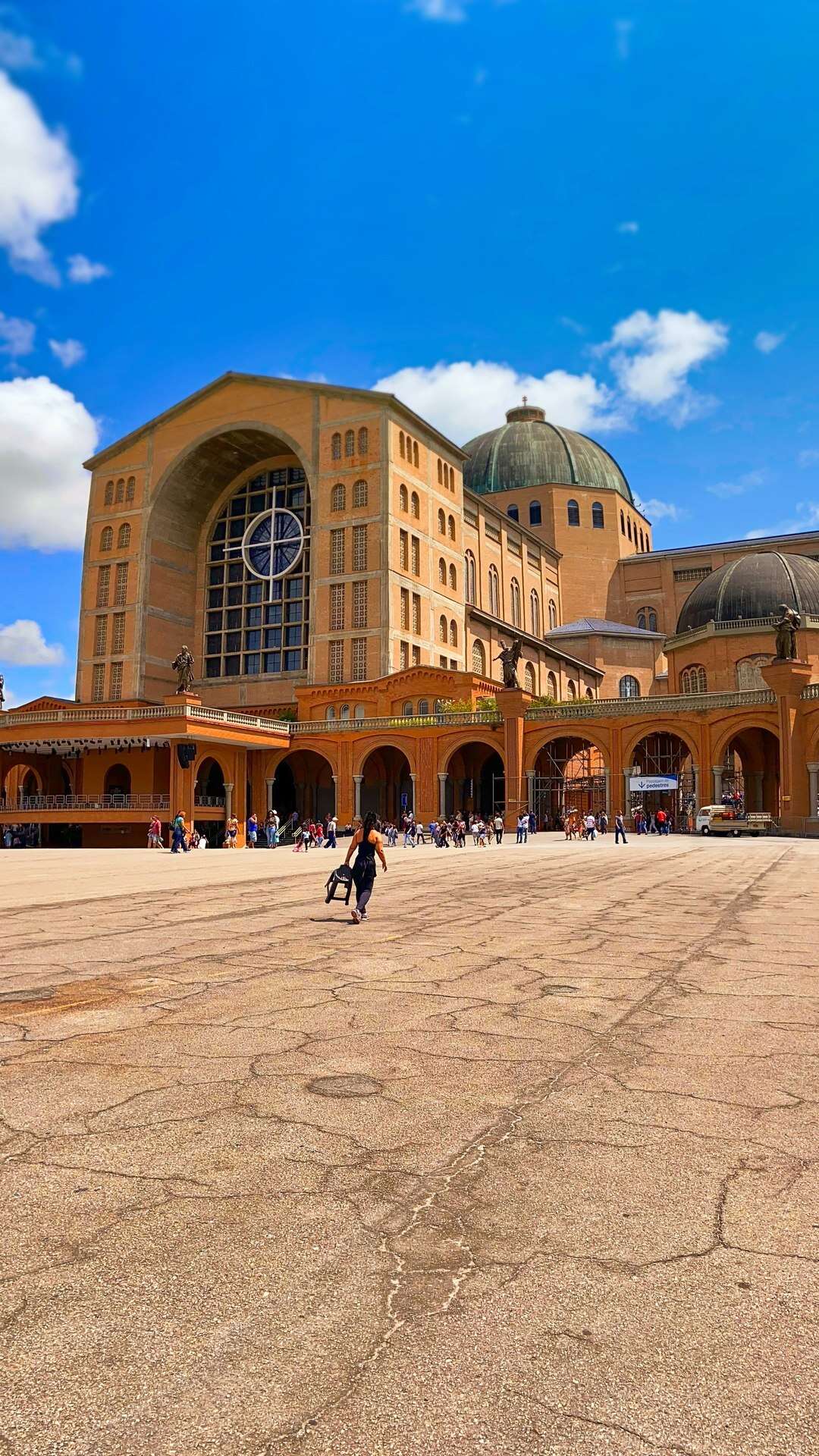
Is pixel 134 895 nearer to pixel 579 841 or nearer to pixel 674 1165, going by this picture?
pixel 674 1165

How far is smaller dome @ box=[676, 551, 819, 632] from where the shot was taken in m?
49.3

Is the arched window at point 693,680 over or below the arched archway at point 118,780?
over

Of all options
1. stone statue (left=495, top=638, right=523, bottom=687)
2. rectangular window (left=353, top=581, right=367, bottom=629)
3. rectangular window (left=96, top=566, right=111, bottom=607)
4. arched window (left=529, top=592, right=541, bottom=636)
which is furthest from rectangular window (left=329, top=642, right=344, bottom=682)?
arched window (left=529, top=592, right=541, bottom=636)

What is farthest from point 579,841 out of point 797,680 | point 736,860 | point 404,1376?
point 404,1376

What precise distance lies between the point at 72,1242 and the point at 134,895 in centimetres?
1164

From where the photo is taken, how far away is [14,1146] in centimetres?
370

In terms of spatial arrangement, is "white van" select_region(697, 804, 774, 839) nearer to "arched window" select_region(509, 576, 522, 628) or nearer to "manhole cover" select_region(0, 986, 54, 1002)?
"arched window" select_region(509, 576, 522, 628)

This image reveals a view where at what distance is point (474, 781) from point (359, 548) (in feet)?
46.8

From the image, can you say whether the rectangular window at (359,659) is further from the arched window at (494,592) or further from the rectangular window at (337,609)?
the arched window at (494,592)

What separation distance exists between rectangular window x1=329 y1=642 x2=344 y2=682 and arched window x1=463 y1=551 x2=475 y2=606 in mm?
12338

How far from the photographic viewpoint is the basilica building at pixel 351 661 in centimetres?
4378

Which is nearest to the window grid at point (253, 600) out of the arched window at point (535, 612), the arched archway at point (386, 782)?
the arched archway at point (386, 782)

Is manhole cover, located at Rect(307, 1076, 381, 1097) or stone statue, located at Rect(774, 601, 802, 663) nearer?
manhole cover, located at Rect(307, 1076, 381, 1097)

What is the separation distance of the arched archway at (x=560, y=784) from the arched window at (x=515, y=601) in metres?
20.4
